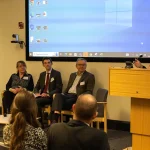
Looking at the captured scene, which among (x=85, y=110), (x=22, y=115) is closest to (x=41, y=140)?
(x=22, y=115)

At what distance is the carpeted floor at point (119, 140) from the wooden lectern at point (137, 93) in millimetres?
1235

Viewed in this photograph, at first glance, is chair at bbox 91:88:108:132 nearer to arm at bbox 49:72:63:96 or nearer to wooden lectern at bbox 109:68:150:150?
arm at bbox 49:72:63:96

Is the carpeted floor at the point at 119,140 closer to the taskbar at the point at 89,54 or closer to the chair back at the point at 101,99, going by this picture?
the chair back at the point at 101,99

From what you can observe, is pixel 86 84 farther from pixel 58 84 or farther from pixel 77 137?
pixel 77 137

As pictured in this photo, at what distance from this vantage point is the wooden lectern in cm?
315

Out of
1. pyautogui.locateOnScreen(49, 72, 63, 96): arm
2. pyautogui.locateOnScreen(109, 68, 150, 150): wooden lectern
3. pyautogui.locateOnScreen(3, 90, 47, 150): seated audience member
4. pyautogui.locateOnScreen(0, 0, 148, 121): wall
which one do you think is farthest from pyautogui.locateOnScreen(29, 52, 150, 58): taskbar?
pyautogui.locateOnScreen(3, 90, 47, 150): seated audience member

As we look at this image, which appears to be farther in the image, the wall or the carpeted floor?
the wall

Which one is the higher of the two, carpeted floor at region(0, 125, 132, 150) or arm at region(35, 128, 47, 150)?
arm at region(35, 128, 47, 150)

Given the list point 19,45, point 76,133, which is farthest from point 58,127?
point 19,45

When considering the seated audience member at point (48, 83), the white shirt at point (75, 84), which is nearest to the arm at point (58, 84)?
the seated audience member at point (48, 83)

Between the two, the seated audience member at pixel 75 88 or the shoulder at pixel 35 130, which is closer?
the shoulder at pixel 35 130

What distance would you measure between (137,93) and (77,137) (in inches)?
52.7

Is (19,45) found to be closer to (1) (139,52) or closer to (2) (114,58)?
(2) (114,58)

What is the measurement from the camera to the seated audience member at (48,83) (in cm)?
569
